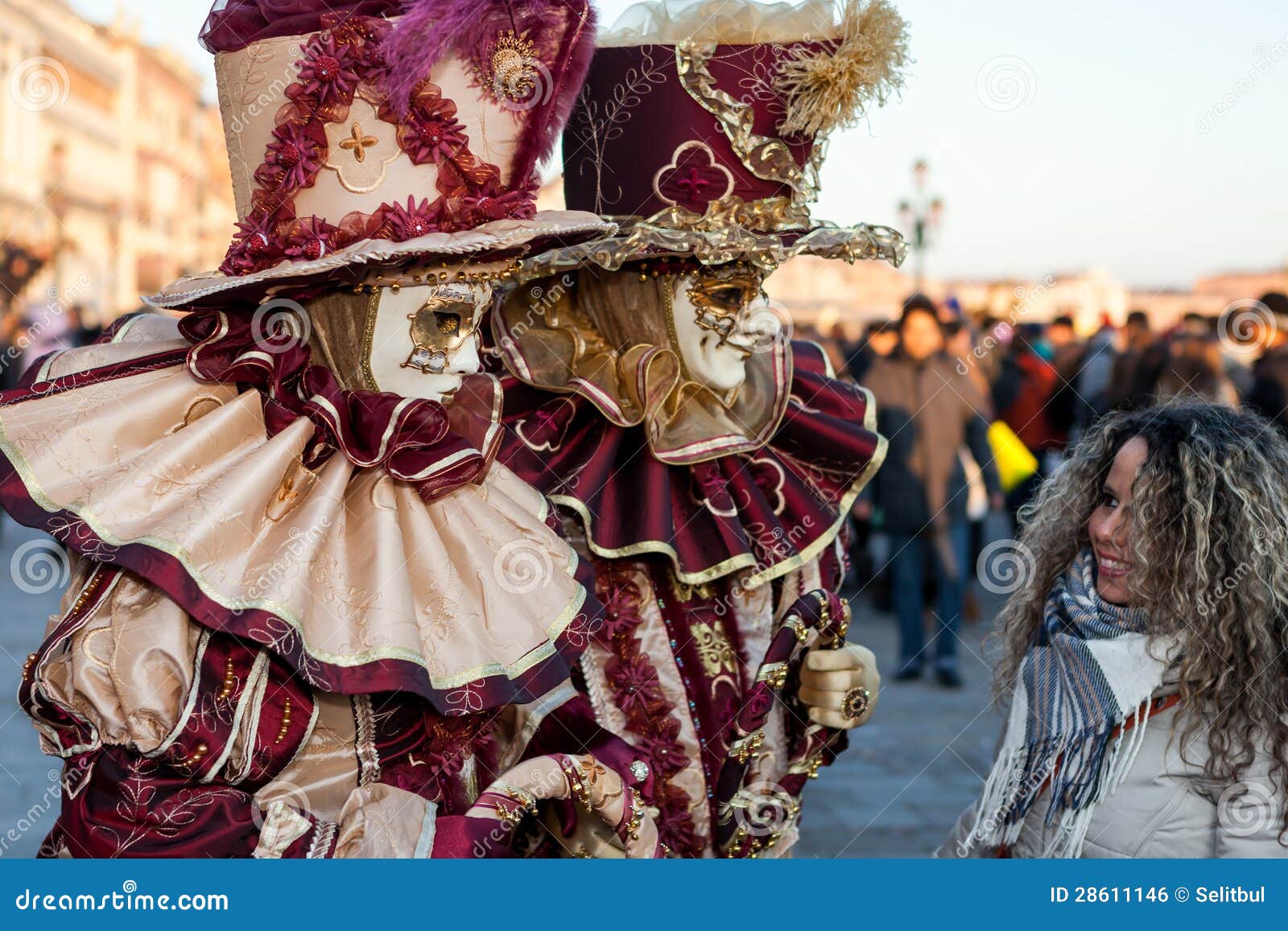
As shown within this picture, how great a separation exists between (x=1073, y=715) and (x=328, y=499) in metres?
1.29

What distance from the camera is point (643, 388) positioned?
2.68 metres

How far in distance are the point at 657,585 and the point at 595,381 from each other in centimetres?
43

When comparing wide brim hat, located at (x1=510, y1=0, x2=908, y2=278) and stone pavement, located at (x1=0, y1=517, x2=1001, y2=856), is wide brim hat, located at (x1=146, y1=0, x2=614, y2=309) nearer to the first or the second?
wide brim hat, located at (x1=510, y1=0, x2=908, y2=278)

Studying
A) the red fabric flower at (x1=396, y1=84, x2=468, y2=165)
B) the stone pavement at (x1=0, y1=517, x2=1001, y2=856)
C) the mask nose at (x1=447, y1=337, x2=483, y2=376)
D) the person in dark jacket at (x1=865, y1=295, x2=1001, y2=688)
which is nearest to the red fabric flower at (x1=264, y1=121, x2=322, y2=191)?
the red fabric flower at (x1=396, y1=84, x2=468, y2=165)

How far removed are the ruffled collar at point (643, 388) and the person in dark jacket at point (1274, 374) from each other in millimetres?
3762

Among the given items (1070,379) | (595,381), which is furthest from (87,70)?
(595,381)

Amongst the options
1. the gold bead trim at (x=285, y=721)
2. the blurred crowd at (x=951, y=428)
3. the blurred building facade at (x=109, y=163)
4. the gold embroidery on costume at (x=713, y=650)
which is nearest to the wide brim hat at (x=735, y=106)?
the gold embroidery on costume at (x=713, y=650)

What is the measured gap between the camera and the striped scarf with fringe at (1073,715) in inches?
86.9

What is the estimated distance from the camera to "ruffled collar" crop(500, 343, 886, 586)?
8.53 ft

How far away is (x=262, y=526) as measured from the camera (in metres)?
1.94

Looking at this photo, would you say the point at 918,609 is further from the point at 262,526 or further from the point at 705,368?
the point at 262,526

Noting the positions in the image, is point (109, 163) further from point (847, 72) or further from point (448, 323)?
point (448, 323)

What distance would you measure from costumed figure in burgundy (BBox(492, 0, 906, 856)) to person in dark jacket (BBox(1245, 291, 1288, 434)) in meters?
3.77

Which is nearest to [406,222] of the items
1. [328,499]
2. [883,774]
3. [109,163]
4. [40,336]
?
[328,499]
